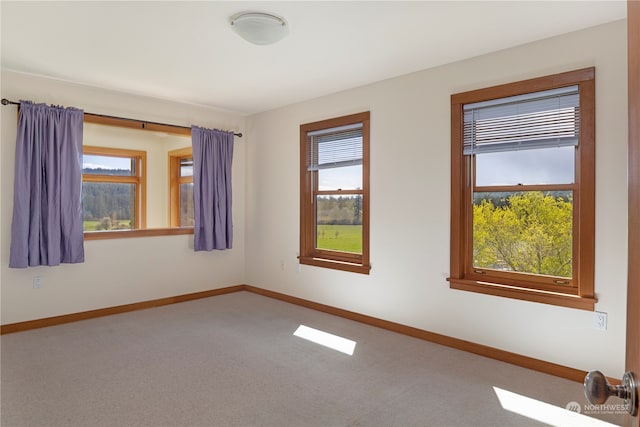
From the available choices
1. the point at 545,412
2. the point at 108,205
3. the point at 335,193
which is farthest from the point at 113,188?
the point at 545,412

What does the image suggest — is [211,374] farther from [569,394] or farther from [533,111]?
[533,111]

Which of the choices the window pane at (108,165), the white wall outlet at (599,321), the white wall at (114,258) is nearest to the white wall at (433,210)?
the white wall outlet at (599,321)

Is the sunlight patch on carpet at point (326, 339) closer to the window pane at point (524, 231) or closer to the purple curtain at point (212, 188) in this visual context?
the window pane at point (524, 231)

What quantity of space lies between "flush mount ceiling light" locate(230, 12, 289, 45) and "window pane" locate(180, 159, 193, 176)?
3748mm

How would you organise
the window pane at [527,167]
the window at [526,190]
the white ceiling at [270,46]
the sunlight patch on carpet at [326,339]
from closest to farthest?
the white ceiling at [270,46] < the window at [526,190] < the window pane at [527,167] < the sunlight patch on carpet at [326,339]

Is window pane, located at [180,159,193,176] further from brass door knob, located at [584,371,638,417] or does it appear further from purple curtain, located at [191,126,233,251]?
brass door knob, located at [584,371,638,417]

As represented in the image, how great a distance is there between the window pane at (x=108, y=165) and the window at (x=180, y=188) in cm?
61

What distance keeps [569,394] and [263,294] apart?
367cm

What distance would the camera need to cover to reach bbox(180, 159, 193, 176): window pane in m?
6.19

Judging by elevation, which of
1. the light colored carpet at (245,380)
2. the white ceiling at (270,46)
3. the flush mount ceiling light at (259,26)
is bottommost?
the light colored carpet at (245,380)

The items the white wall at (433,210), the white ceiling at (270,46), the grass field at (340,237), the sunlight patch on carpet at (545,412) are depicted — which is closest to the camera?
the sunlight patch on carpet at (545,412)

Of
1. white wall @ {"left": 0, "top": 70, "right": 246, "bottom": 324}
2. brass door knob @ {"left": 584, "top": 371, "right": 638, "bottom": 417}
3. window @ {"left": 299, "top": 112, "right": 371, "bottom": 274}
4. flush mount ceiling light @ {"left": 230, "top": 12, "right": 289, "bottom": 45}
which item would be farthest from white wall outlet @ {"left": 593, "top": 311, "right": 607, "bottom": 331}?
white wall @ {"left": 0, "top": 70, "right": 246, "bottom": 324}

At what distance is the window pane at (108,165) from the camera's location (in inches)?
223

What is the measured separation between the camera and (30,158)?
3719 millimetres
